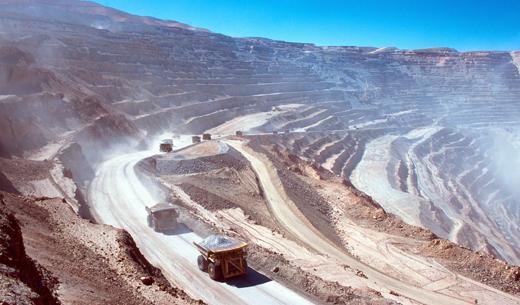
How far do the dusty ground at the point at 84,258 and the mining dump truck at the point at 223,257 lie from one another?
2100 millimetres

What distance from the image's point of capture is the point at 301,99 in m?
123

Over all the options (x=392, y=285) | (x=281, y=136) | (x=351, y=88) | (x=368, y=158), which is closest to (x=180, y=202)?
(x=392, y=285)

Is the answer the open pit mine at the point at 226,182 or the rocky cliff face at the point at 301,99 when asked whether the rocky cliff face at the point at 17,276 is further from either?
the rocky cliff face at the point at 301,99

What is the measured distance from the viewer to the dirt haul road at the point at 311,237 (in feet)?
66.8

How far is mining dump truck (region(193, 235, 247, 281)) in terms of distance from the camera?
61.9 feet

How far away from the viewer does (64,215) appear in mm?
21156

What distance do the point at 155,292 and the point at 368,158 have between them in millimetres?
75577

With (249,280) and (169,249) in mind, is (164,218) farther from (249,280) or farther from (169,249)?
(249,280)

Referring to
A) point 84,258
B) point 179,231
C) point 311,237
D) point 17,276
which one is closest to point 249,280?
point 84,258

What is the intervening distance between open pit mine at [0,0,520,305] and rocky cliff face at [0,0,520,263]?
49 centimetres

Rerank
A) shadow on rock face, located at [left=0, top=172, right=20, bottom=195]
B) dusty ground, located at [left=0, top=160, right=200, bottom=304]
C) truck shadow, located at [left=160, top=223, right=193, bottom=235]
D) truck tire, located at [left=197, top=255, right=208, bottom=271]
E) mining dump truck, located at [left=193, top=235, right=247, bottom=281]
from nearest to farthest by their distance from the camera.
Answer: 1. dusty ground, located at [left=0, top=160, right=200, bottom=304]
2. mining dump truck, located at [left=193, top=235, right=247, bottom=281]
3. truck tire, located at [left=197, top=255, right=208, bottom=271]
4. shadow on rock face, located at [left=0, top=172, right=20, bottom=195]
5. truck shadow, located at [left=160, top=223, right=193, bottom=235]

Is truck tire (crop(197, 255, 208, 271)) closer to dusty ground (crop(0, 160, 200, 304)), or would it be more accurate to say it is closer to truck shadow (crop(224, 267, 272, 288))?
truck shadow (crop(224, 267, 272, 288))

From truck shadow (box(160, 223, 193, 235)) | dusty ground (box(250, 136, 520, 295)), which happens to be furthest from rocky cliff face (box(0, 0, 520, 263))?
truck shadow (box(160, 223, 193, 235))

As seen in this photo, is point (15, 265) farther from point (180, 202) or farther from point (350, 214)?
point (350, 214)
